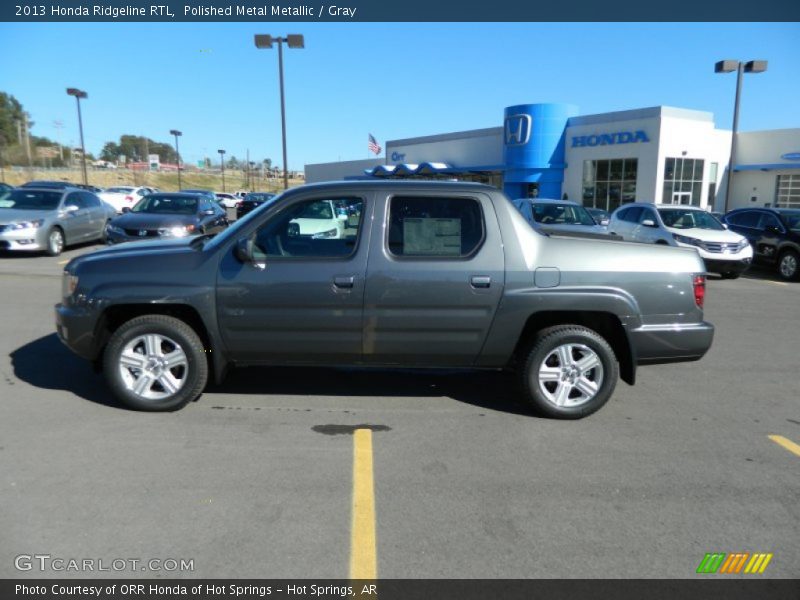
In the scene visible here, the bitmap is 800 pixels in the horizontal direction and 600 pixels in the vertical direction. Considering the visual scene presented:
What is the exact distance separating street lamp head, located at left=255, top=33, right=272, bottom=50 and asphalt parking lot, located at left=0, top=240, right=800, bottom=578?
19.7 metres

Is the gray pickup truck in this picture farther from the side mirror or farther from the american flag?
the american flag

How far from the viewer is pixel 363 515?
331 centimetres

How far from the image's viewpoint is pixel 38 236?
1349 centimetres

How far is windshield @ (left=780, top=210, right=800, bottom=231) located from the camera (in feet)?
46.9

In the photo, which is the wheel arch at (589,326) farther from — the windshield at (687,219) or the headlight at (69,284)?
the windshield at (687,219)

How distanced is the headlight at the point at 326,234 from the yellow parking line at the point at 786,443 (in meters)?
3.66

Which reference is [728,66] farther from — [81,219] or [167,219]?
[81,219]

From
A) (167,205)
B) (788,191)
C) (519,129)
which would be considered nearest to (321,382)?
(167,205)

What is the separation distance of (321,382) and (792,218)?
13.9 metres

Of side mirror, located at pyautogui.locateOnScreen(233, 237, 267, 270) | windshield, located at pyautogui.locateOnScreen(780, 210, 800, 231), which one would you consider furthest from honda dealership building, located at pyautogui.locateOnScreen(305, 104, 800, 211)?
side mirror, located at pyautogui.locateOnScreen(233, 237, 267, 270)

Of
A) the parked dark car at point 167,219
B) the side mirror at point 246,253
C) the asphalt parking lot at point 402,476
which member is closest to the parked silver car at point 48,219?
the parked dark car at point 167,219

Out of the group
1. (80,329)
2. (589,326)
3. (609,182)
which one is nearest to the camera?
(80,329)

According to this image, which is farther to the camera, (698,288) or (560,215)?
(560,215)

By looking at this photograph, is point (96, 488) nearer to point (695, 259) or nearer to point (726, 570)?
point (726, 570)
